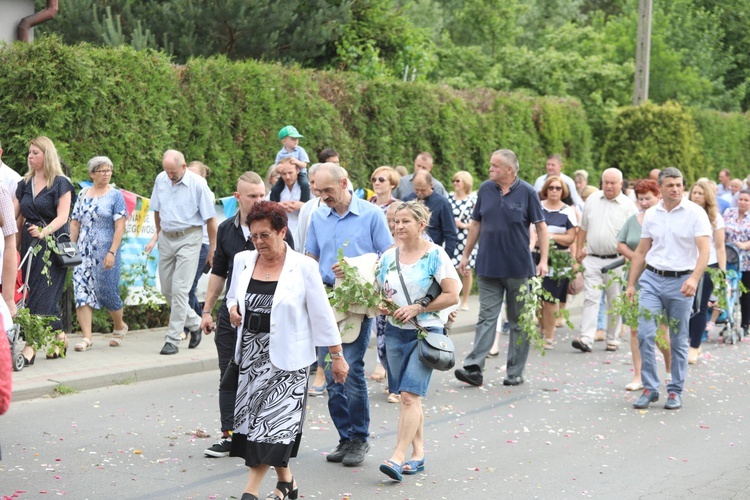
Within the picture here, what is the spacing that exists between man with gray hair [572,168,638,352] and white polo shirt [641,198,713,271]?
3.21 metres

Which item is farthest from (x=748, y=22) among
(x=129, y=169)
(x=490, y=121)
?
(x=129, y=169)

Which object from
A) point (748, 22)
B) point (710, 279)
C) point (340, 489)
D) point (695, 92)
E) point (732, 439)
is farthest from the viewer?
point (748, 22)

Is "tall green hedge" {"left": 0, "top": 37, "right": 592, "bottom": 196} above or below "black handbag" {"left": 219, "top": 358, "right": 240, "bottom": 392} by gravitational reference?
above

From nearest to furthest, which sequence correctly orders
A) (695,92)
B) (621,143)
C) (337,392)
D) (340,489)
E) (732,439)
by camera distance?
(340,489) < (337,392) < (732,439) < (621,143) < (695,92)

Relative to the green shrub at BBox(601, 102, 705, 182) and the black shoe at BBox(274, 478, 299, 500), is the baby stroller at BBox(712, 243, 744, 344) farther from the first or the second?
the green shrub at BBox(601, 102, 705, 182)

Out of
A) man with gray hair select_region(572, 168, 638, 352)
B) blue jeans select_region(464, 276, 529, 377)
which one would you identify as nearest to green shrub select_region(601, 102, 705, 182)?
man with gray hair select_region(572, 168, 638, 352)

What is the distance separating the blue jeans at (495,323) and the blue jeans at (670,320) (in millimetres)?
1245

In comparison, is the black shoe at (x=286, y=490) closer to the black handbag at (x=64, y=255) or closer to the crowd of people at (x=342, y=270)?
the crowd of people at (x=342, y=270)

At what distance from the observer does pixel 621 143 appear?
2608cm

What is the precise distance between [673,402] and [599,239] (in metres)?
3.59

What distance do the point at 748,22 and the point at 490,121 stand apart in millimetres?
24243

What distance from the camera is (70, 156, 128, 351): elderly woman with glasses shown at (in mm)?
11445

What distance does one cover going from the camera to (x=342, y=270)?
7.62 m

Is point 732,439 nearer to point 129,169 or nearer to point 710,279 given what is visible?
point 710,279
